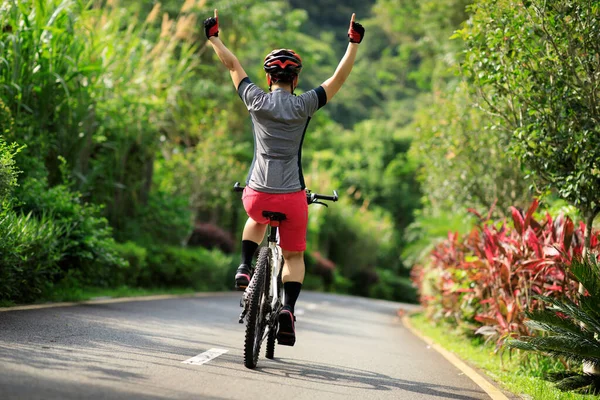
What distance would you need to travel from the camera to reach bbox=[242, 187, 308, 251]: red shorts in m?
6.79

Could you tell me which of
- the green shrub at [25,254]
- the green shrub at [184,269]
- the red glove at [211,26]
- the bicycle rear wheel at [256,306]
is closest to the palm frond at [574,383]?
the bicycle rear wheel at [256,306]

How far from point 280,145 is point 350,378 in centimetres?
203

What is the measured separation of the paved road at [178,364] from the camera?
518 centimetres

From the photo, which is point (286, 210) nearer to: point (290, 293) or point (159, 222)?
point (290, 293)

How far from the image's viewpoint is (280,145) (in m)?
6.84

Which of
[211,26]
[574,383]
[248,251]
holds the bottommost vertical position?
[574,383]

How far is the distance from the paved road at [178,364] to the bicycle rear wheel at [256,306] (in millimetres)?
156

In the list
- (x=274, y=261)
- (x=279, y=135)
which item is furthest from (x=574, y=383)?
(x=279, y=135)

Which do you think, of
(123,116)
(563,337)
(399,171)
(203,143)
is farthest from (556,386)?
(399,171)

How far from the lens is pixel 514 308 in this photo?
9641 mm

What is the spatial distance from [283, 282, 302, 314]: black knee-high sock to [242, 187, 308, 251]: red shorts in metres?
0.34

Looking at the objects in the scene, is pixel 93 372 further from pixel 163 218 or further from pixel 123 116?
pixel 163 218

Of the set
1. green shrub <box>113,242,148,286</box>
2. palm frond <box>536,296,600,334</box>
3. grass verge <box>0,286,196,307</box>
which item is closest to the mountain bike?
palm frond <box>536,296,600,334</box>

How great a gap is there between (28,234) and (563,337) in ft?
18.8
